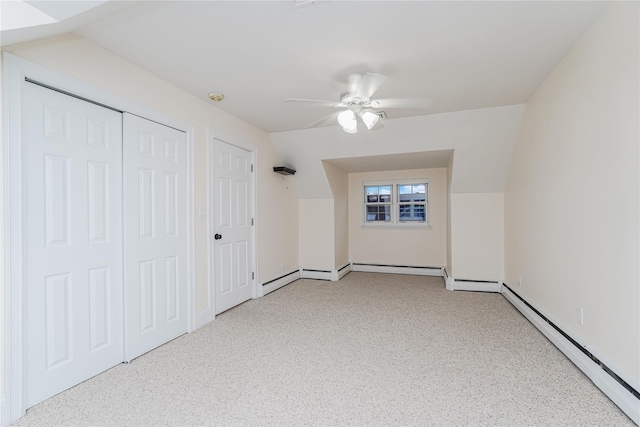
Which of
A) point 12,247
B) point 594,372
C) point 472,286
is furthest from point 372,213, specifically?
point 12,247

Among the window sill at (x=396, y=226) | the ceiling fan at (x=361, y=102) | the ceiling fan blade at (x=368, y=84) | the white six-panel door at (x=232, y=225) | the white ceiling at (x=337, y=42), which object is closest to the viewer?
the white ceiling at (x=337, y=42)

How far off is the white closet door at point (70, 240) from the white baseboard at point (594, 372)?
344cm

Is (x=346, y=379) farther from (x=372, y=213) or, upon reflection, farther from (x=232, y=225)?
(x=372, y=213)

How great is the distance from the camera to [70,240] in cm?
211

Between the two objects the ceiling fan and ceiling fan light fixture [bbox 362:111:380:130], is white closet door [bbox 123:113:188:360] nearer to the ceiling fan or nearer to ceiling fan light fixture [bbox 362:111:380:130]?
the ceiling fan

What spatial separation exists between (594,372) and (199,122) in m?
3.93

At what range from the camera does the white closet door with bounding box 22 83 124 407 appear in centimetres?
192

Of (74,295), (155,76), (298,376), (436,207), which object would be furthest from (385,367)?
(436,207)

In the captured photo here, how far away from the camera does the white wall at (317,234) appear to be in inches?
217

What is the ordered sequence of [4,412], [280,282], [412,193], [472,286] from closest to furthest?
[4,412]
[472,286]
[280,282]
[412,193]

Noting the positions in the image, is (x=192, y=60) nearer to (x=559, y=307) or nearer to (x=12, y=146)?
(x=12, y=146)

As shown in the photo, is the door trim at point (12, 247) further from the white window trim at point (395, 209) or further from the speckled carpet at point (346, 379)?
the white window trim at point (395, 209)

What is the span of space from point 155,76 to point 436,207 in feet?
16.4

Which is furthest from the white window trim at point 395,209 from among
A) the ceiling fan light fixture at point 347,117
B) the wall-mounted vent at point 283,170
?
the ceiling fan light fixture at point 347,117
